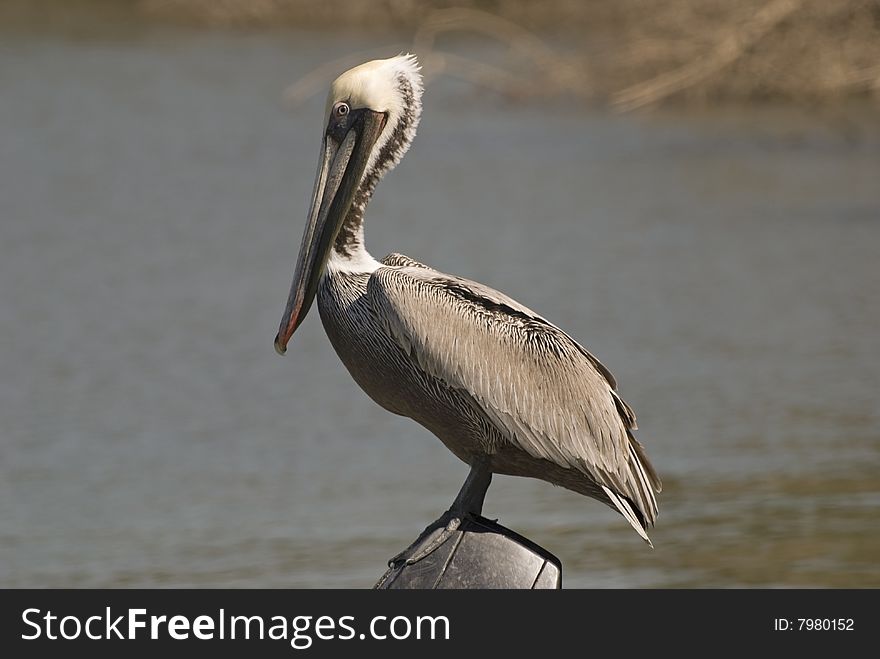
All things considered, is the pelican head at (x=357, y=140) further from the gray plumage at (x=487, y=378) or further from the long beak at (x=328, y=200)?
the gray plumage at (x=487, y=378)

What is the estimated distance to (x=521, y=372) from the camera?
360 centimetres

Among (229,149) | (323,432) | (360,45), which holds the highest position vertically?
(360,45)

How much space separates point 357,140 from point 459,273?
225 inches

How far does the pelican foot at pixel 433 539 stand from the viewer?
10.8 ft

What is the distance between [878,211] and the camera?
11.1 meters

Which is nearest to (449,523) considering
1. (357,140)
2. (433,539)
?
(433,539)

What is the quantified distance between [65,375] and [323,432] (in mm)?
1597

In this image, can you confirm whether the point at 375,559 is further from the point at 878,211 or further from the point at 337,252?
the point at 878,211

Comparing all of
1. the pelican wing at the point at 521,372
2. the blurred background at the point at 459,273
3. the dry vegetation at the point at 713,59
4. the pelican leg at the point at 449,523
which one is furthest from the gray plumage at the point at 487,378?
the dry vegetation at the point at 713,59

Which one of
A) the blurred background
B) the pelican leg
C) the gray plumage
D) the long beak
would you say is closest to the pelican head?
the long beak

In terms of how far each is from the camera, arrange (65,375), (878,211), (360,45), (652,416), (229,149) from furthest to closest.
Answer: (360,45), (229,149), (878,211), (65,375), (652,416)

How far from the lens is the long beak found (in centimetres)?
350
